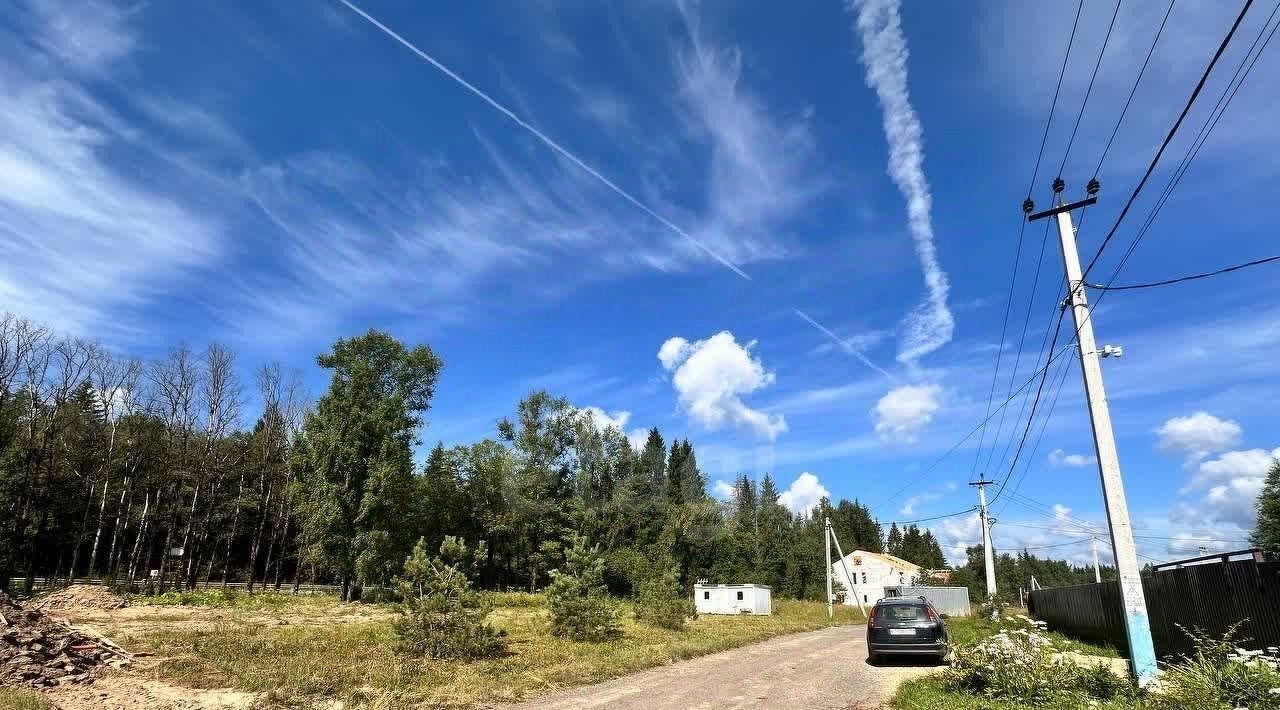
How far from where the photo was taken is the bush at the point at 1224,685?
5.64m

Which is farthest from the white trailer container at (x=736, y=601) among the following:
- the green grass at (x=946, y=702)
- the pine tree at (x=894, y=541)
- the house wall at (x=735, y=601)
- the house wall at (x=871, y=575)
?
the pine tree at (x=894, y=541)

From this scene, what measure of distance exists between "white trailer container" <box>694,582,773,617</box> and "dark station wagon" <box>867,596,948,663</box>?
2621cm

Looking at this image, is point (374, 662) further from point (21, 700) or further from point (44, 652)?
point (44, 652)

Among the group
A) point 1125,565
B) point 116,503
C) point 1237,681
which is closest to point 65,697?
point 1237,681

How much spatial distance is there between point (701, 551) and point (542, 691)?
48066mm

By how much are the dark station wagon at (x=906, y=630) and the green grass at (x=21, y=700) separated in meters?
14.6

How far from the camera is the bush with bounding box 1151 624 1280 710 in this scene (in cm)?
564

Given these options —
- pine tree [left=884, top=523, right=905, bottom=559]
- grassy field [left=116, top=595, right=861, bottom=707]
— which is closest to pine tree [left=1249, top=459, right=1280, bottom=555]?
grassy field [left=116, top=595, right=861, bottom=707]

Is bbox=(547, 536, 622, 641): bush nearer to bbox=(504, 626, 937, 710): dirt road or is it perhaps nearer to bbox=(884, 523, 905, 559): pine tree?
bbox=(504, 626, 937, 710): dirt road

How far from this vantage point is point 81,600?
83.0 ft

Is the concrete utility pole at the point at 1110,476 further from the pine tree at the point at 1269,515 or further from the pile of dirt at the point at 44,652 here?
the pine tree at the point at 1269,515

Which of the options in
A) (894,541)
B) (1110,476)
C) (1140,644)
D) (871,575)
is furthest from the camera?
(894,541)

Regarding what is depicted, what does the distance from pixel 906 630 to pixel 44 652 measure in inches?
673

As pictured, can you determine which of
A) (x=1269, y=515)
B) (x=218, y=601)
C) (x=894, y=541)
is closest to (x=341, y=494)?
(x=218, y=601)
